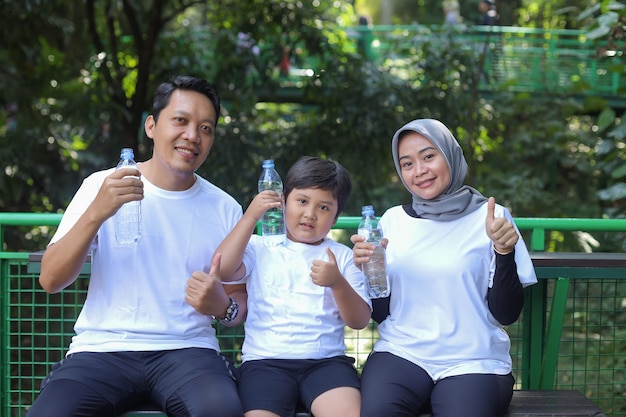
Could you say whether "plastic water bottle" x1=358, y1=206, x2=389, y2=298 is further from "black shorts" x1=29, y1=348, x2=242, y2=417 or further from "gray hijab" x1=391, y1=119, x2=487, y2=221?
"black shorts" x1=29, y1=348, x2=242, y2=417

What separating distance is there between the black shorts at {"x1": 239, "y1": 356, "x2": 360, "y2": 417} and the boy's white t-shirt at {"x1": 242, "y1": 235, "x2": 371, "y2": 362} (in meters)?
0.04

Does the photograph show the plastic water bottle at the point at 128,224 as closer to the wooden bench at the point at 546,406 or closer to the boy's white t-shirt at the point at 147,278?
the boy's white t-shirt at the point at 147,278

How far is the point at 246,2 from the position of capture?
8.51m

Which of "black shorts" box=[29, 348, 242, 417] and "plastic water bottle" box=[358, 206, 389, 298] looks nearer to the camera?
"black shorts" box=[29, 348, 242, 417]

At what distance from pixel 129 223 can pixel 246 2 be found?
19.2ft

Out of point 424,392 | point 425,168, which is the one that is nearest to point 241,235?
point 425,168

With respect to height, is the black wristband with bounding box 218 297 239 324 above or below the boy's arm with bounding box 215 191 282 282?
below

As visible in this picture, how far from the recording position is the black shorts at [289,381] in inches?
119

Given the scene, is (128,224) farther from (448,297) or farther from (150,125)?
(448,297)

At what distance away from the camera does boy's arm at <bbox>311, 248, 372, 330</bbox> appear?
9.75 ft

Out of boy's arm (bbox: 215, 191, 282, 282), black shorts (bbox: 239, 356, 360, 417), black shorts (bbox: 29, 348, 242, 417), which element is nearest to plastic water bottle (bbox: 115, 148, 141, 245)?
boy's arm (bbox: 215, 191, 282, 282)

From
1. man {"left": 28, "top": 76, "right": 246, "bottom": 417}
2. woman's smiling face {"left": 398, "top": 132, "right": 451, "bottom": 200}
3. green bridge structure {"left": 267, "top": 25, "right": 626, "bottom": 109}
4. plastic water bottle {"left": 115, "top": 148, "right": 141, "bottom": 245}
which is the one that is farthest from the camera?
green bridge structure {"left": 267, "top": 25, "right": 626, "bottom": 109}

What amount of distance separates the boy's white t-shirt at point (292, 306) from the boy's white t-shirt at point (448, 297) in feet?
0.65

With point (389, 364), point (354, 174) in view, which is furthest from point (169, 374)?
point (354, 174)
